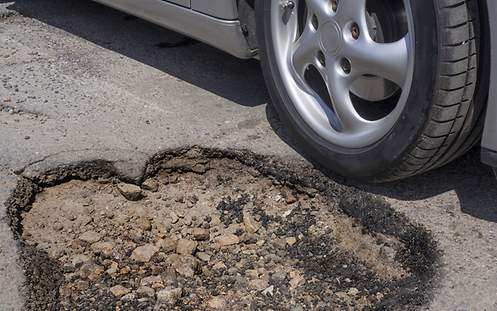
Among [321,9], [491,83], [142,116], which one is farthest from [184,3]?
[491,83]

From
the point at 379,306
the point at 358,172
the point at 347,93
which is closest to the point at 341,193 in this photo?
the point at 358,172

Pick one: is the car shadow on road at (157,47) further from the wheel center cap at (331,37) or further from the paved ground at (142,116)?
the wheel center cap at (331,37)

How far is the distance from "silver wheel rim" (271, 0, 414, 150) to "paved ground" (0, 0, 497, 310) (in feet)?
0.96

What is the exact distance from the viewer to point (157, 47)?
196 inches

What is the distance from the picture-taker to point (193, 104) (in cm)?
419

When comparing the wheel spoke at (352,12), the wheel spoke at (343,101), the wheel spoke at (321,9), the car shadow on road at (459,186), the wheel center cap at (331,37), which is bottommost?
the car shadow on road at (459,186)

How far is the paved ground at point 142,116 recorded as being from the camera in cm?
298

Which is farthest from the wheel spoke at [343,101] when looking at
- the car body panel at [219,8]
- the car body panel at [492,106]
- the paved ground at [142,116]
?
the car body panel at [219,8]

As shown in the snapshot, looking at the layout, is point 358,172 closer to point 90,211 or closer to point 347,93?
point 347,93

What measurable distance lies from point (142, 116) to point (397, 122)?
A: 1.55 metres

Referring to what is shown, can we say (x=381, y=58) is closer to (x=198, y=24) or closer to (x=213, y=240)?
(x=213, y=240)

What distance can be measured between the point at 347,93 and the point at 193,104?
1.18 metres

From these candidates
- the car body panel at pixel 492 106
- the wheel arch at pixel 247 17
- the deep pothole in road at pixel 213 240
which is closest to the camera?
the car body panel at pixel 492 106

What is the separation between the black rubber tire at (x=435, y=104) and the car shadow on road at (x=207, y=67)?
23 centimetres
